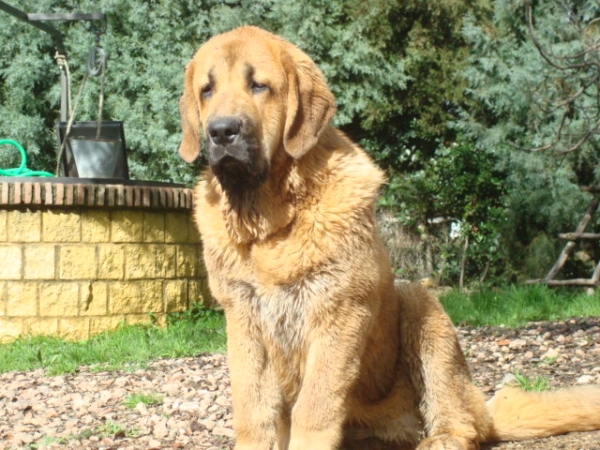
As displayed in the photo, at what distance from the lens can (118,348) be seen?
6.93m

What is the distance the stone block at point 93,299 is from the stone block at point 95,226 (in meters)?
0.44

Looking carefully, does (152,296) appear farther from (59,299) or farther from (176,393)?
(176,393)

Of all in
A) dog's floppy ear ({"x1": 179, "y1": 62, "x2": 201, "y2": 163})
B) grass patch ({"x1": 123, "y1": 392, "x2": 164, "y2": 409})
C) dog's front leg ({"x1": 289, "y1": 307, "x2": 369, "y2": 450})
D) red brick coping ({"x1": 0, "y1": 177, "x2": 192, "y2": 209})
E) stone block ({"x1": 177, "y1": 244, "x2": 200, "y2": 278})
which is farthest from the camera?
stone block ({"x1": 177, "y1": 244, "x2": 200, "y2": 278})

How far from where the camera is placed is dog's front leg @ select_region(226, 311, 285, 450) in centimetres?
341

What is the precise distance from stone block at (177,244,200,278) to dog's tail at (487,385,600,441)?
528 centimetres

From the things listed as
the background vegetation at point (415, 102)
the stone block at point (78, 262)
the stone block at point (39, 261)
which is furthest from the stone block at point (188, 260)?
the background vegetation at point (415, 102)

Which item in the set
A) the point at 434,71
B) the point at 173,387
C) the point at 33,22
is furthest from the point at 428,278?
the point at 173,387

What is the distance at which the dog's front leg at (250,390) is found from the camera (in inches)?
134

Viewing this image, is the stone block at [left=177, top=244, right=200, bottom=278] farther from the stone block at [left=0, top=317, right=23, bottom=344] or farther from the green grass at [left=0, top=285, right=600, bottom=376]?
the stone block at [left=0, top=317, right=23, bottom=344]

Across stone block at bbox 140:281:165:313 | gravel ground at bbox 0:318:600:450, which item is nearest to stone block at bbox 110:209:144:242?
stone block at bbox 140:281:165:313

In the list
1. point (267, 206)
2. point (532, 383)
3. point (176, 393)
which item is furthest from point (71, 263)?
point (267, 206)

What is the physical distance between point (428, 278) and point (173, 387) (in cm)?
716

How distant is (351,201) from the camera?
11.3 ft

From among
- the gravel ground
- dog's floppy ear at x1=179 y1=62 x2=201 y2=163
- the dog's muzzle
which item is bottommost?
the gravel ground
